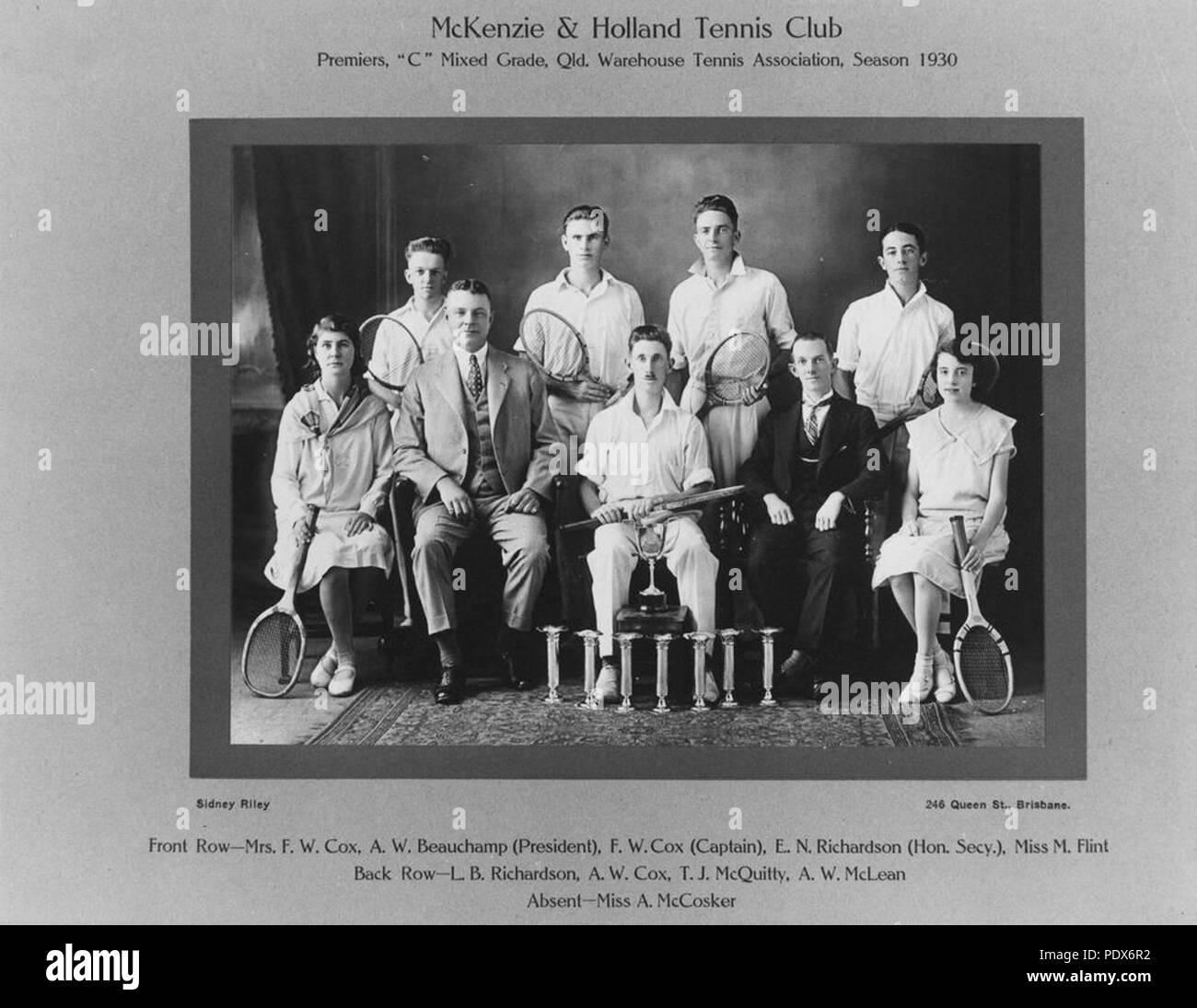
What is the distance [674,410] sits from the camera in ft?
9.60

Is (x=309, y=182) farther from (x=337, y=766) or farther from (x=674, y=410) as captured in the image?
(x=337, y=766)

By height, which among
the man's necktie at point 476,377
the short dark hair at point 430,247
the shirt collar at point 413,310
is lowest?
the man's necktie at point 476,377

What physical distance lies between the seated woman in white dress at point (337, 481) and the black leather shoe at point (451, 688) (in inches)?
9.7

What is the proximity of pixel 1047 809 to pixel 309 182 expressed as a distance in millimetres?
2575

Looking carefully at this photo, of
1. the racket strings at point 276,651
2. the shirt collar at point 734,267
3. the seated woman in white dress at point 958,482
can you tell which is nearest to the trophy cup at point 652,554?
the seated woman in white dress at point 958,482

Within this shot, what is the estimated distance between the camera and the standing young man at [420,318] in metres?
2.93

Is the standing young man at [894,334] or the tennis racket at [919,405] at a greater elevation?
the standing young man at [894,334]

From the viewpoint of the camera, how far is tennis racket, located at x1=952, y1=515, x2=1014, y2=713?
2.93m

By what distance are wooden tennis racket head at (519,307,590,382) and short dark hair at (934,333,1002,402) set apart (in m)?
0.95

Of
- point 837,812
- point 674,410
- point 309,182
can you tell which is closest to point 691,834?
point 837,812

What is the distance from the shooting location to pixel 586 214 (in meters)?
2.94

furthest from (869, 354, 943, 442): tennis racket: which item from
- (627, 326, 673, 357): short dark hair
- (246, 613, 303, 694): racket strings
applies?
(246, 613, 303, 694): racket strings

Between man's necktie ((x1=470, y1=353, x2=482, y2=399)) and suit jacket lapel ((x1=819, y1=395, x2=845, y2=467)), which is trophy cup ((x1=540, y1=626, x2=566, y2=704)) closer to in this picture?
man's necktie ((x1=470, y1=353, x2=482, y2=399))

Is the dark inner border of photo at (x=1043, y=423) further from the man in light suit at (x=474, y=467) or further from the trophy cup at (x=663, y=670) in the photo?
the man in light suit at (x=474, y=467)
